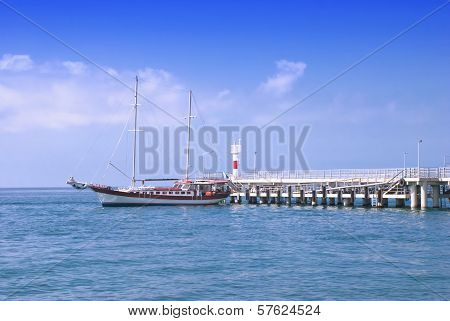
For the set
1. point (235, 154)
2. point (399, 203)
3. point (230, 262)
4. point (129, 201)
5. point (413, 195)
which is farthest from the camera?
point (235, 154)

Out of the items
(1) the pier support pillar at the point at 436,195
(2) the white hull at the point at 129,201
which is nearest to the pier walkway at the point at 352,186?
(1) the pier support pillar at the point at 436,195

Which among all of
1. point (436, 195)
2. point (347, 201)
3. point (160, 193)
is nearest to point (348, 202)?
point (347, 201)

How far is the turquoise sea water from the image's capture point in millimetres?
18500

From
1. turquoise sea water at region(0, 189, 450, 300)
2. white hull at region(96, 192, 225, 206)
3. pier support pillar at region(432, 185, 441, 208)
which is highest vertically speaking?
pier support pillar at region(432, 185, 441, 208)

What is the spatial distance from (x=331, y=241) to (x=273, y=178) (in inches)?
1771

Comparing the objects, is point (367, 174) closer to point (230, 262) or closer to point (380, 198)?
point (380, 198)

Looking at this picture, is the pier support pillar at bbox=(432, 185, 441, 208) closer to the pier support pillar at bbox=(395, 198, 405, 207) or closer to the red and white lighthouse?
the pier support pillar at bbox=(395, 198, 405, 207)

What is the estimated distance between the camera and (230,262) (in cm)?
2442

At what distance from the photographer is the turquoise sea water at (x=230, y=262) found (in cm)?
1850

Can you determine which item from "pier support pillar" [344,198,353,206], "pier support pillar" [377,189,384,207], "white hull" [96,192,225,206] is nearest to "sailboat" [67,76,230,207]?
"white hull" [96,192,225,206]

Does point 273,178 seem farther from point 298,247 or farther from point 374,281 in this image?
point 374,281

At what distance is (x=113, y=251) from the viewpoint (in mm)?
28484

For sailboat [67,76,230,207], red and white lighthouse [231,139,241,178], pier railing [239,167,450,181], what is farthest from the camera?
red and white lighthouse [231,139,241,178]
